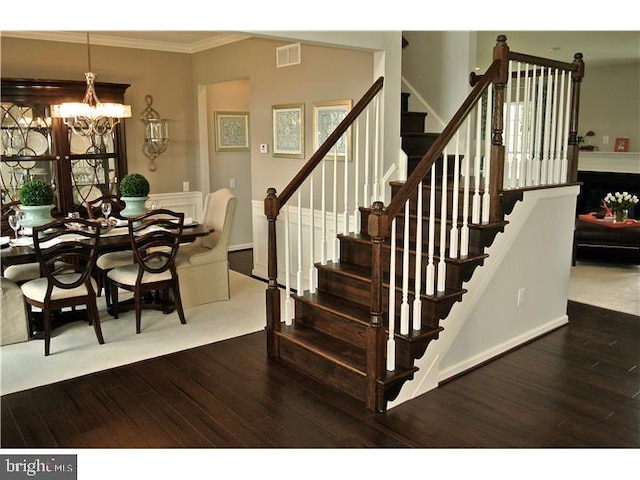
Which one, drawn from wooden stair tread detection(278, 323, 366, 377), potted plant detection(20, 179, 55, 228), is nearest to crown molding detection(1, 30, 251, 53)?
potted plant detection(20, 179, 55, 228)

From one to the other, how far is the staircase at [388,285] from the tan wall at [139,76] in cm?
373

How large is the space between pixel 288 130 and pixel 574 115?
2.70 m

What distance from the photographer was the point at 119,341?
176 inches

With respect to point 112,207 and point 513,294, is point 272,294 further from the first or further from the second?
point 112,207

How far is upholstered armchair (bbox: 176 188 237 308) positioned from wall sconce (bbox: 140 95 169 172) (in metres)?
2.05

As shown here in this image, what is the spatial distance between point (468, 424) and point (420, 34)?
12.7ft

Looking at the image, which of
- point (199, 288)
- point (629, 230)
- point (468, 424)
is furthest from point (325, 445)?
point (629, 230)

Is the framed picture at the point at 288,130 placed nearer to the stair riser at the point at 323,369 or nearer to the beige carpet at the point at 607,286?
the stair riser at the point at 323,369

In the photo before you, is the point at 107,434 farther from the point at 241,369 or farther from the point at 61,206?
the point at 61,206

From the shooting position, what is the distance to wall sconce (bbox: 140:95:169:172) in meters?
7.18

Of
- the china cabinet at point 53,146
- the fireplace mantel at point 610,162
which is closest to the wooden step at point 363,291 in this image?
the china cabinet at point 53,146

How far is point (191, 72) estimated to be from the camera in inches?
296

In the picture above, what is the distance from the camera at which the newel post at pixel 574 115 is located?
454cm

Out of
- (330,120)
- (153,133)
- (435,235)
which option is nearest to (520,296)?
(435,235)
